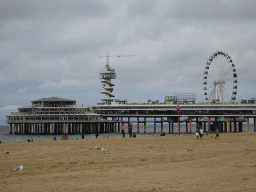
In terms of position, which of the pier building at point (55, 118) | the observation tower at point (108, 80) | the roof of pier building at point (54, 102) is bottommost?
the pier building at point (55, 118)

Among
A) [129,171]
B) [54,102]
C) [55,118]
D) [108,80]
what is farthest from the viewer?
[108,80]

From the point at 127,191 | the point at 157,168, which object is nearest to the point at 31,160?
the point at 157,168

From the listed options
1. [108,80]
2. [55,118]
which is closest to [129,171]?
[55,118]

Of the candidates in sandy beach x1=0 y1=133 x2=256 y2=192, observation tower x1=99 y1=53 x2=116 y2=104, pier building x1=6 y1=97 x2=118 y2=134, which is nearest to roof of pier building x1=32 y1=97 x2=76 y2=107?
pier building x1=6 y1=97 x2=118 y2=134

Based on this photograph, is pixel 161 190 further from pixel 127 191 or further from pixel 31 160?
pixel 31 160

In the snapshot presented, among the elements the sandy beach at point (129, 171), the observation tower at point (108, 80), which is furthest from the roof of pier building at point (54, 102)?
the sandy beach at point (129, 171)

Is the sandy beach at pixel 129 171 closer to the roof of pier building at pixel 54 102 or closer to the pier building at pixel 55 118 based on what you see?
the pier building at pixel 55 118

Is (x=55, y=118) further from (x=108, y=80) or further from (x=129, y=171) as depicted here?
(x=129, y=171)

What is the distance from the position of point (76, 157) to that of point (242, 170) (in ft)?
33.7

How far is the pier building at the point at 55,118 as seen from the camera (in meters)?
109

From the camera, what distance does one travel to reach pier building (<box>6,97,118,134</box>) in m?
109

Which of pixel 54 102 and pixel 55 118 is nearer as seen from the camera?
pixel 55 118

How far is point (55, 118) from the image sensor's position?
363 feet

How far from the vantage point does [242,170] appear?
19031mm
